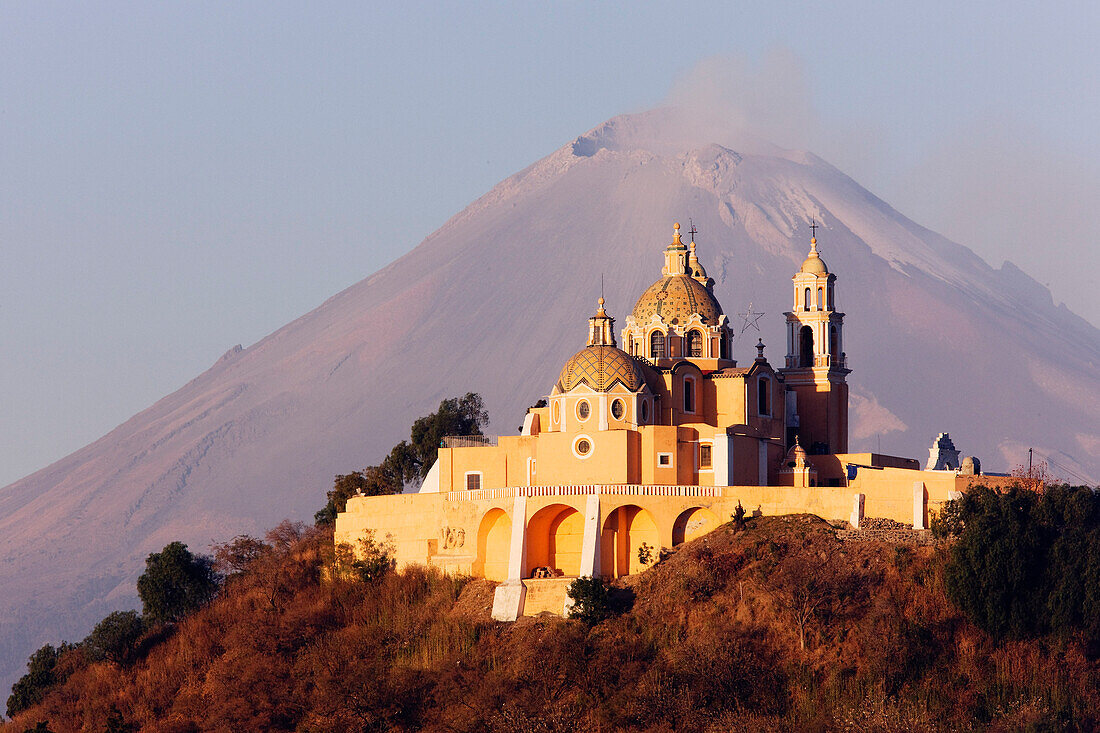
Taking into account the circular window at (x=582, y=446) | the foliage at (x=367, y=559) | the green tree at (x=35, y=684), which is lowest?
the green tree at (x=35, y=684)

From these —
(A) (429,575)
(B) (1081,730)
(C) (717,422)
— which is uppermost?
(C) (717,422)

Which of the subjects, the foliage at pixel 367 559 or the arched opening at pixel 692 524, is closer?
the arched opening at pixel 692 524

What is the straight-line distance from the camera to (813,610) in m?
63.8

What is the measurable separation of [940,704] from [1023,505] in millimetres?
8891

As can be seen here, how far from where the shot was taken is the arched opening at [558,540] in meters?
71.4

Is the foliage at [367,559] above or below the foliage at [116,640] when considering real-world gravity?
above

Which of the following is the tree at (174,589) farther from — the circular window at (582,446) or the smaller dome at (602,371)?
the circular window at (582,446)

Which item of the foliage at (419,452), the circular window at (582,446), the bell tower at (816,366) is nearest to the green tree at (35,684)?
the foliage at (419,452)

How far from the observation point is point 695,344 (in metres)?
79.2

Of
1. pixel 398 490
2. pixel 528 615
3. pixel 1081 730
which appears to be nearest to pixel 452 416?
pixel 398 490

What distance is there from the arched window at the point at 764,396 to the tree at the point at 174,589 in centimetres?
2578

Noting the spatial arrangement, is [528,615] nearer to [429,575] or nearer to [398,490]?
[429,575]

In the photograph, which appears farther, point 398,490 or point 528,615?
point 398,490

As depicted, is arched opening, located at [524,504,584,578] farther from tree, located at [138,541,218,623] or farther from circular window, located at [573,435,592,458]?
tree, located at [138,541,218,623]
